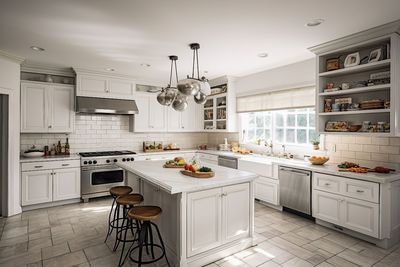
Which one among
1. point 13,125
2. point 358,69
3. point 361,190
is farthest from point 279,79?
point 13,125

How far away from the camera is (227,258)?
270cm

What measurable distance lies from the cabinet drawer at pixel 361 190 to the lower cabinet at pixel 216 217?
1.42 metres

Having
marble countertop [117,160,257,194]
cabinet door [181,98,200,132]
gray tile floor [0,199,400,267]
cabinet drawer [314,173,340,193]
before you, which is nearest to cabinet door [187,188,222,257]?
marble countertop [117,160,257,194]

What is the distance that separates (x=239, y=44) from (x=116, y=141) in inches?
146

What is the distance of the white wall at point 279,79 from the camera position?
416 centimetres

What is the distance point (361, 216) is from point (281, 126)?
90.0 inches

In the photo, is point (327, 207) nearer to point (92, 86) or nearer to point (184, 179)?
point (184, 179)

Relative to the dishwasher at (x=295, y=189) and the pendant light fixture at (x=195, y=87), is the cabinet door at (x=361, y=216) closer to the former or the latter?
the dishwasher at (x=295, y=189)

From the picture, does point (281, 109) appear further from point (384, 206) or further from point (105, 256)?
point (105, 256)

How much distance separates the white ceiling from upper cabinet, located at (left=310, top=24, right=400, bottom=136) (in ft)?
1.00

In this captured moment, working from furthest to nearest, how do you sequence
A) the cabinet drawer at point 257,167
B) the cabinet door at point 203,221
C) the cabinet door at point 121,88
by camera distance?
the cabinet door at point 121,88 → the cabinet drawer at point 257,167 → the cabinet door at point 203,221

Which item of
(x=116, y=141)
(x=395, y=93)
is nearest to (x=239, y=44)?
(x=395, y=93)

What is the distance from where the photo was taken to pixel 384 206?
2.88 meters

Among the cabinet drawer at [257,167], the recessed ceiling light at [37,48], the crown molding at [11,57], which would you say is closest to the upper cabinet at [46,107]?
the crown molding at [11,57]
